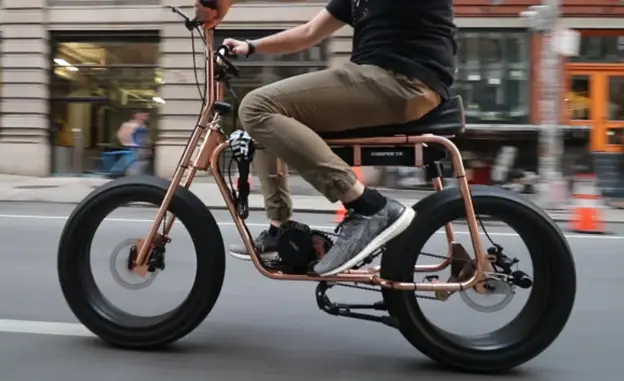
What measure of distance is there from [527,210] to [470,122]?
533 inches

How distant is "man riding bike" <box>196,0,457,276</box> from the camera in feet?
10.7

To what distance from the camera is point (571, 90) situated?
16.6m

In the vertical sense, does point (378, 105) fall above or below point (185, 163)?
above

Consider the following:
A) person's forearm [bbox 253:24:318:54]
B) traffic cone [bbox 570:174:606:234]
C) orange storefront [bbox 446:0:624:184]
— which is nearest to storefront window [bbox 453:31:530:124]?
orange storefront [bbox 446:0:624:184]

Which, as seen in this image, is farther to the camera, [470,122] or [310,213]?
[470,122]

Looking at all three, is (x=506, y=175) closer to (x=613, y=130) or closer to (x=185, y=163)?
(x=613, y=130)

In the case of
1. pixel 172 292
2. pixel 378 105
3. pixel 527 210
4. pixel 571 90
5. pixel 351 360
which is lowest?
pixel 351 360

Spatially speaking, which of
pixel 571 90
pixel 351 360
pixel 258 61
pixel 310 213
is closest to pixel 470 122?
→ pixel 571 90

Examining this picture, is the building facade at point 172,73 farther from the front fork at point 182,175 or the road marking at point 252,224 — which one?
the front fork at point 182,175

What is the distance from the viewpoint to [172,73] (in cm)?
1747

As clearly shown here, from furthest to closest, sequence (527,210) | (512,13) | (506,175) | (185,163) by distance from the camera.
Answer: (512,13) → (506,175) → (185,163) → (527,210)

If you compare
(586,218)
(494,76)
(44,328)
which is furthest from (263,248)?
(494,76)

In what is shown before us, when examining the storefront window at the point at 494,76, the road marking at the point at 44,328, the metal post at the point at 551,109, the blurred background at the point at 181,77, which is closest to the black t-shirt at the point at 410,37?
the road marking at the point at 44,328

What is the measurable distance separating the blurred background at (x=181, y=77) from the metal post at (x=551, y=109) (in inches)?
72.5
